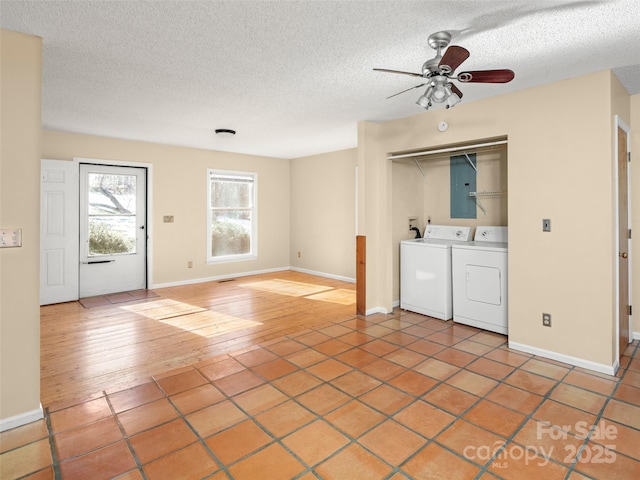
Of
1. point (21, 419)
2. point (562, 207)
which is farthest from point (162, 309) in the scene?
point (562, 207)

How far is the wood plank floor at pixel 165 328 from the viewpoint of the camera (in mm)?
2908

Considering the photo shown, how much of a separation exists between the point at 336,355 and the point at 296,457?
4.47 feet

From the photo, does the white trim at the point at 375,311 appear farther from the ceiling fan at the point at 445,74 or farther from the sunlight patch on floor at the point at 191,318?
the ceiling fan at the point at 445,74

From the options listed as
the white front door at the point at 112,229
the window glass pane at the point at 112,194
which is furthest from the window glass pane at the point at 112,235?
the window glass pane at the point at 112,194

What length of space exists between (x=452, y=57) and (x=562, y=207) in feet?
5.88

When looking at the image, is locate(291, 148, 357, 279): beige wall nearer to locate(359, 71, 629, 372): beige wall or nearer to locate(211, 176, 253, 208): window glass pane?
locate(211, 176, 253, 208): window glass pane

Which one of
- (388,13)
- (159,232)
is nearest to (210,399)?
(388,13)

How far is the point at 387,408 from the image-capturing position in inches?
93.6

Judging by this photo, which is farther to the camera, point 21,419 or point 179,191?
point 179,191

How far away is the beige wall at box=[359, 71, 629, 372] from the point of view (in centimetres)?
287

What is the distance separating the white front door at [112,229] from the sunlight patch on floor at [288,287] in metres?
1.88

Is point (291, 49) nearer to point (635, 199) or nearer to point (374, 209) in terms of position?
point (374, 209)

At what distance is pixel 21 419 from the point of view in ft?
7.26

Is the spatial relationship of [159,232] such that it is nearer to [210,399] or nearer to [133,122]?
[133,122]
